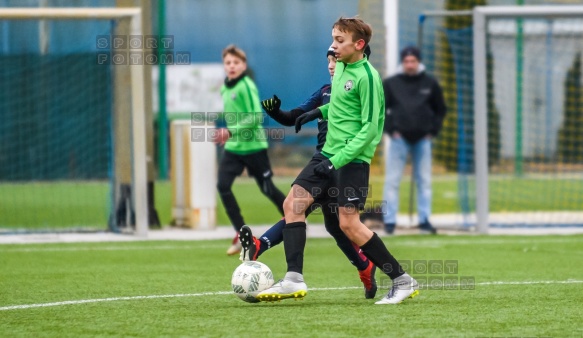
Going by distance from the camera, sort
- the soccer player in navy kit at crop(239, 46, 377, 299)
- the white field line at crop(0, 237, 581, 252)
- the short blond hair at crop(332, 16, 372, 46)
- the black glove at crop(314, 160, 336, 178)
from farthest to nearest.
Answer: the white field line at crop(0, 237, 581, 252) < the soccer player in navy kit at crop(239, 46, 377, 299) < the short blond hair at crop(332, 16, 372, 46) < the black glove at crop(314, 160, 336, 178)

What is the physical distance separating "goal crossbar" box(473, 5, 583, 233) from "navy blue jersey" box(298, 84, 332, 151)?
5804mm

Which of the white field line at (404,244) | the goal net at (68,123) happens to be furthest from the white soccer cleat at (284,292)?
the goal net at (68,123)

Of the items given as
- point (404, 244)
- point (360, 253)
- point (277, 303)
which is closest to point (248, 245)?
point (277, 303)

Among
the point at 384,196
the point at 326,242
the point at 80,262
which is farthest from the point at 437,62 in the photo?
the point at 80,262

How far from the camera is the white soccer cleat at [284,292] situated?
6.99 meters

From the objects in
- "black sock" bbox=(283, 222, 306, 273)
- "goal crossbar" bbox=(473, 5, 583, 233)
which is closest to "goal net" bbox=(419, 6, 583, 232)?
"goal crossbar" bbox=(473, 5, 583, 233)

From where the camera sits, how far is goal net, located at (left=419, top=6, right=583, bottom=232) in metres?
15.5

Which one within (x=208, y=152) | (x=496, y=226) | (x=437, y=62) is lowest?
(x=496, y=226)

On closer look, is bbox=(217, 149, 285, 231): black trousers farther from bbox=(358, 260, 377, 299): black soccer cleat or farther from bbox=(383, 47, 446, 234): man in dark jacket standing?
bbox=(358, 260, 377, 299): black soccer cleat

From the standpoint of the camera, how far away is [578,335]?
582 cm

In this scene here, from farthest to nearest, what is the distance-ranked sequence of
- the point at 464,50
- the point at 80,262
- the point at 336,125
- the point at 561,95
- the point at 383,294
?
the point at 561,95 < the point at 464,50 < the point at 80,262 < the point at 383,294 < the point at 336,125

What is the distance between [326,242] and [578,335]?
669 centimetres

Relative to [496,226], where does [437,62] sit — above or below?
above

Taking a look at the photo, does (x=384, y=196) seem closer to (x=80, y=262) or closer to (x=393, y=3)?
(x=393, y=3)
